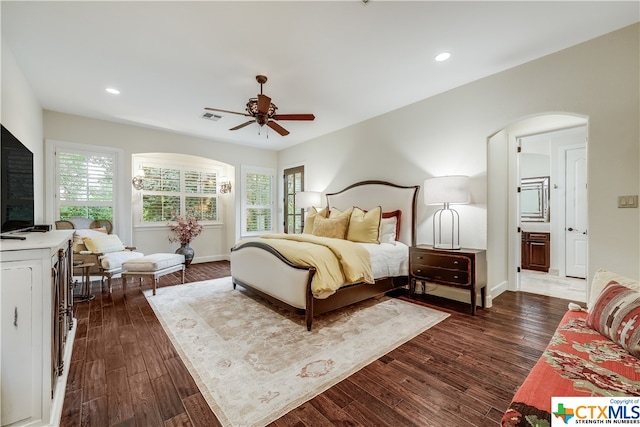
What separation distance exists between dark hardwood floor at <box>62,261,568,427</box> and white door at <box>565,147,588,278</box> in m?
2.48

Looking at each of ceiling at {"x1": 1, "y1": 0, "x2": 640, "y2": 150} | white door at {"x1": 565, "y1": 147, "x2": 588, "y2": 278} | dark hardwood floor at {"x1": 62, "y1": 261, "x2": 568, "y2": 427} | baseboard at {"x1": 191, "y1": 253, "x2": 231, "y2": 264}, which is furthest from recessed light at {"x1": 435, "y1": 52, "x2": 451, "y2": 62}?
baseboard at {"x1": 191, "y1": 253, "x2": 231, "y2": 264}

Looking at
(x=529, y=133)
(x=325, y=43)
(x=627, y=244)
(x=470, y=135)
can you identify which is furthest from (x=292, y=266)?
(x=529, y=133)

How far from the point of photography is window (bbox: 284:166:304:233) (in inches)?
252

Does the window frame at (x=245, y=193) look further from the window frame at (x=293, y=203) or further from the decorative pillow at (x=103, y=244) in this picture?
the decorative pillow at (x=103, y=244)

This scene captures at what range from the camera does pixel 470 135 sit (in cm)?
339

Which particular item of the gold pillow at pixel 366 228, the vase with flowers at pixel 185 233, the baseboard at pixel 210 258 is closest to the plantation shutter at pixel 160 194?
the vase with flowers at pixel 185 233

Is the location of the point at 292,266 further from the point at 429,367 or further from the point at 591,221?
the point at 591,221

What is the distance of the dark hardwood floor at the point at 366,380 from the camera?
150 cm

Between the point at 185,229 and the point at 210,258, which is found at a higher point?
the point at 185,229

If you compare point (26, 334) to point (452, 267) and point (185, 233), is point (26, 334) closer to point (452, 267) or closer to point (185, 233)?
point (452, 267)

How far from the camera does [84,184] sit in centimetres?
458

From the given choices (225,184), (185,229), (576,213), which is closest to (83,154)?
(185,229)

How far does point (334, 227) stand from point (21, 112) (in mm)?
4053

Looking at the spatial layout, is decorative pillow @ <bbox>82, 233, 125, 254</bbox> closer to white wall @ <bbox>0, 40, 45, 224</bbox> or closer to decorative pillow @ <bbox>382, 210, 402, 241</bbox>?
white wall @ <bbox>0, 40, 45, 224</bbox>
